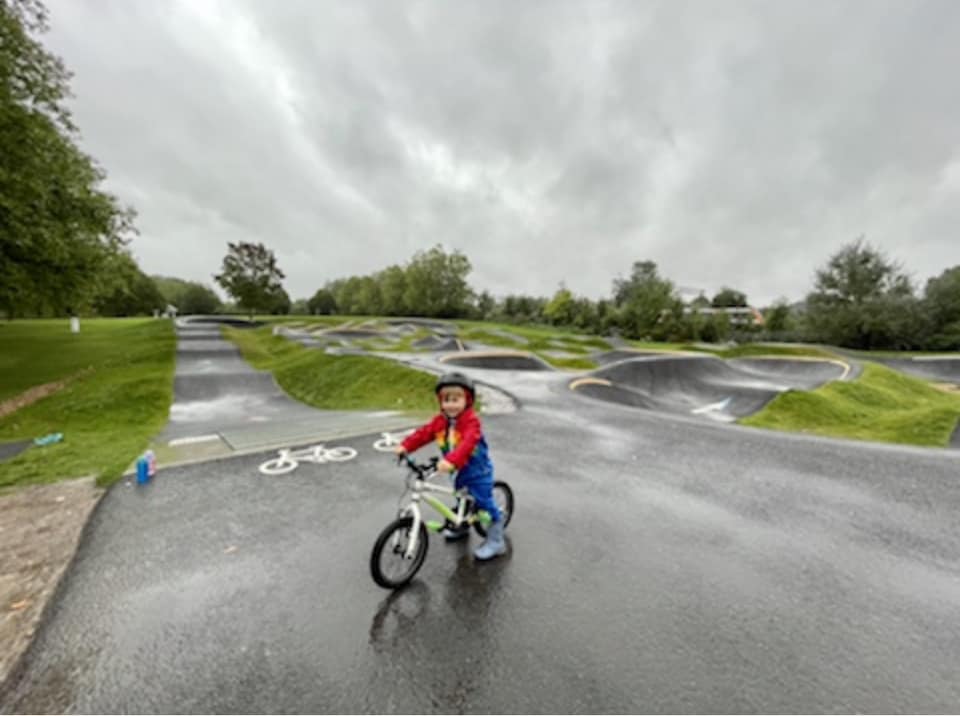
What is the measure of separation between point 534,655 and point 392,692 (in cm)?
97

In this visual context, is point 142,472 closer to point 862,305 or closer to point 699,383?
point 699,383

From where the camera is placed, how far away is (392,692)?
2.37m

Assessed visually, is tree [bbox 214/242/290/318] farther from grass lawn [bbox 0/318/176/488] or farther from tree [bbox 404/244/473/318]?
tree [bbox 404/244/473/318]

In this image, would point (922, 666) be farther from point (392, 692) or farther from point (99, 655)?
point (99, 655)

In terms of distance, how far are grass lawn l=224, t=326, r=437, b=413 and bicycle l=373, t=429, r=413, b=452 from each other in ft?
9.02

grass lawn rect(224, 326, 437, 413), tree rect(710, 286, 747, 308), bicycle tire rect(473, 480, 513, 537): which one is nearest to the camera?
bicycle tire rect(473, 480, 513, 537)

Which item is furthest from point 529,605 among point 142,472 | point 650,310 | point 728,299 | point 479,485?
point 728,299

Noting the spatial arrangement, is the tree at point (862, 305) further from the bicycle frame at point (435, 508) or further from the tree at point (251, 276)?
the tree at point (251, 276)

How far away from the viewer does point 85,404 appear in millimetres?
11406

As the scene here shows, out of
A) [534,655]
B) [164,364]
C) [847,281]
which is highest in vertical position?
[847,281]

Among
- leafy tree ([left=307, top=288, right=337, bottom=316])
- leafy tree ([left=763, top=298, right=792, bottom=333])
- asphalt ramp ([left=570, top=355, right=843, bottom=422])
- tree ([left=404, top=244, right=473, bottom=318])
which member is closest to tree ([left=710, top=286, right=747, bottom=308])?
leafy tree ([left=763, top=298, right=792, bottom=333])

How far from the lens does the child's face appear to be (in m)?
3.48

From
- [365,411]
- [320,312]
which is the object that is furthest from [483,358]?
[320,312]

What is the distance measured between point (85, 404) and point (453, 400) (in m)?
14.1
